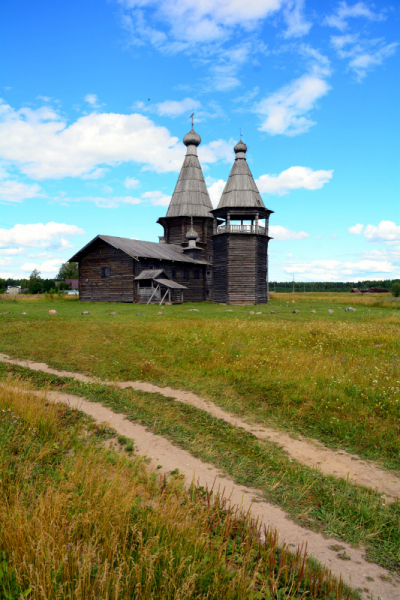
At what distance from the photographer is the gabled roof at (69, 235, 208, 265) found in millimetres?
37875

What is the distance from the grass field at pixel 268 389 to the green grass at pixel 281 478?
0.02 metres

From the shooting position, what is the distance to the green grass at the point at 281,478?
459cm

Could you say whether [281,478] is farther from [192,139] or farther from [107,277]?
[192,139]

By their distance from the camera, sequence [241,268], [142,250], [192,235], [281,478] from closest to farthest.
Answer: [281,478]
[142,250]
[241,268]
[192,235]

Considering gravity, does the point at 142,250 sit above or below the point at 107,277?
above

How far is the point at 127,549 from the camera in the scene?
11.1ft

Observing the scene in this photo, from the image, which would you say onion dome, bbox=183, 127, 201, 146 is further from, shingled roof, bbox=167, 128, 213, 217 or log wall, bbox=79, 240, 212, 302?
log wall, bbox=79, 240, 212, 302

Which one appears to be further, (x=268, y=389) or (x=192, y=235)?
(x=192, y=235)

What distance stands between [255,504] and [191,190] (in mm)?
46682

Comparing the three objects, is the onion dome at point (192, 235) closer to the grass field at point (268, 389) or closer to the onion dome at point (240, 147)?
the onion dome at point (240, 147)

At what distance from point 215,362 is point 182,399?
9.71 ft

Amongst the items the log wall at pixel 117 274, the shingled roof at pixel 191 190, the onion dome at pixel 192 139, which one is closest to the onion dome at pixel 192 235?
the shingled roof at pixel 191 190

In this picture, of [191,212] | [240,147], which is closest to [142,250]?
[191,212]

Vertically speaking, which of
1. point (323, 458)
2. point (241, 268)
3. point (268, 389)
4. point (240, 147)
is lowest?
point (323, 458)
